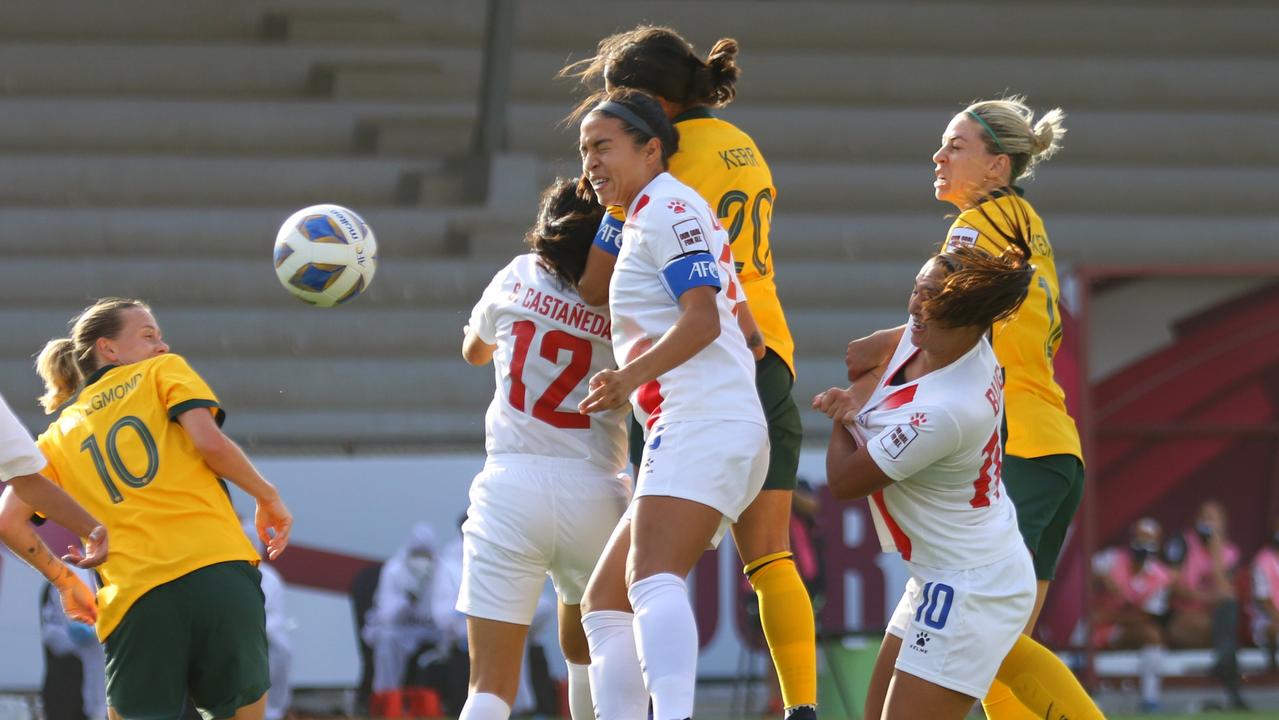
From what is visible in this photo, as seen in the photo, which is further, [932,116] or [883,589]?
[932,116]

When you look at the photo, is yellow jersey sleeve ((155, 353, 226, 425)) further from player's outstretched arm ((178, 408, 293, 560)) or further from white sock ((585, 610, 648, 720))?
white sock ((585, 610, 648, 720))

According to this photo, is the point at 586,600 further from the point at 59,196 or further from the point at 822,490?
the point at 59,196

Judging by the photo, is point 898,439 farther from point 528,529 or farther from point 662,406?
point 528,529

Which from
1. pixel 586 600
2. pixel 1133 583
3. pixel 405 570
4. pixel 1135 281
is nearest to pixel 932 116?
pixel 1135 281

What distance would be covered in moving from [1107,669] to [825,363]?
281 cm

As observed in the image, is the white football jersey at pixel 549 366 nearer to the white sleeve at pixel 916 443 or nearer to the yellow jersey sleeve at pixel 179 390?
the white sleeve at pixel 916 443

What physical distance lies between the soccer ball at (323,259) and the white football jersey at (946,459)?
1780 mm

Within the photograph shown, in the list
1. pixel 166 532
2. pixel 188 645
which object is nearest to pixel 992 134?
pixel 166 532

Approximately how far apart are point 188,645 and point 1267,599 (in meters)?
8.89

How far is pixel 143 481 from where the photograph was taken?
179 inches

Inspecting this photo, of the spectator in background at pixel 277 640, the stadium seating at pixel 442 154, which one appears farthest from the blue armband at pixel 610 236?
the stadium seating at pixel 442 154

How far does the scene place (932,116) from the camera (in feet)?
43.7

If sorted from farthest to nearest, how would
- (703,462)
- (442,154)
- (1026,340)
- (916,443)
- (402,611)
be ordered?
1. (442,154)
2. (402,611)
3. (1026,340)
4. (916,443)
5. (703,462)

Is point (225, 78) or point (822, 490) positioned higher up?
point (225, 78)
